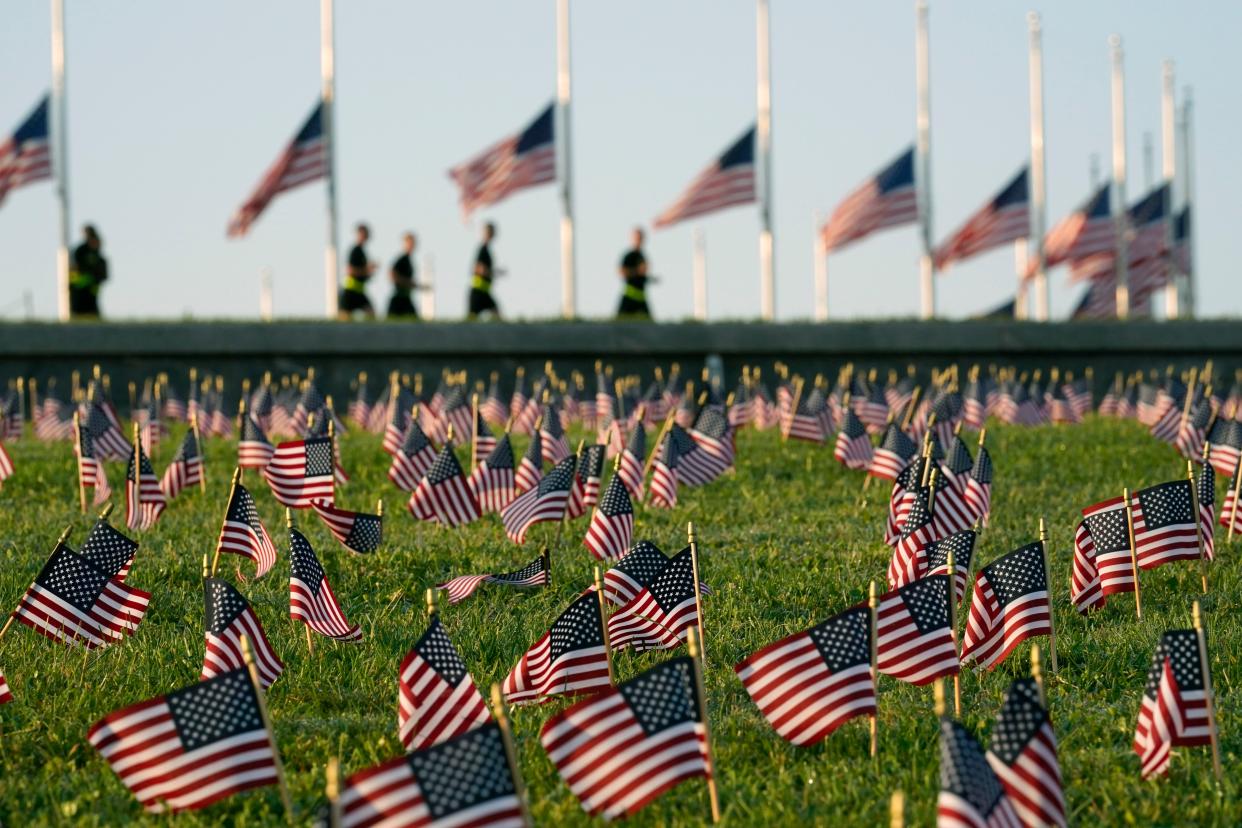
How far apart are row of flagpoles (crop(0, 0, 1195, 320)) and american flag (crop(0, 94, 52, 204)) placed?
0.02 meters

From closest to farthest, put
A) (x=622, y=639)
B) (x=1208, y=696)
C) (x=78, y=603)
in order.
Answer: (x=1208, y=696), (x=622, y=639), (x=78, y=603)

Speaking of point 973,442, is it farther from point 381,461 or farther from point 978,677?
point 978,677

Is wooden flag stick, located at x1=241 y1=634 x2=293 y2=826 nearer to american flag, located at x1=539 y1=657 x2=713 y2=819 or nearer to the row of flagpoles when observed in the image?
american flag, located at x1=539 y1=657 x2=713 y2=819

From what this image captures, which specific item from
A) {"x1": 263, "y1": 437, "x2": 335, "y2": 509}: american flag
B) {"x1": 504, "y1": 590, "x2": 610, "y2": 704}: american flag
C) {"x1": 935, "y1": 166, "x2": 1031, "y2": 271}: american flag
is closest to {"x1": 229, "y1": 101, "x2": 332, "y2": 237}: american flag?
{"x1": 935, "y1": 166, "x2": 1031, "y2": 271}: american flag

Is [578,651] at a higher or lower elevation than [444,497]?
lower

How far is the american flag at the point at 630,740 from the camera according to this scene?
5977 millimetres

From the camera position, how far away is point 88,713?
7852 millimetres

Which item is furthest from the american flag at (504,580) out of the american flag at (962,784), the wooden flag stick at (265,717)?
the american flag at (962,784)

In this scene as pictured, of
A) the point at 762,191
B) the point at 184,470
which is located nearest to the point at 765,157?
Result: the point at 762,191

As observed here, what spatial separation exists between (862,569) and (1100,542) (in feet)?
5.94

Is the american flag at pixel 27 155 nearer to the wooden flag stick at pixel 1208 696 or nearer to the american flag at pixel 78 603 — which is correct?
the american flag at pixel 78 603

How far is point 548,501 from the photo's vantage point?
11.9 m

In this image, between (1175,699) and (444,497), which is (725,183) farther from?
(1175,699)

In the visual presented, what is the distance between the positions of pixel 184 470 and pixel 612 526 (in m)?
4.39
